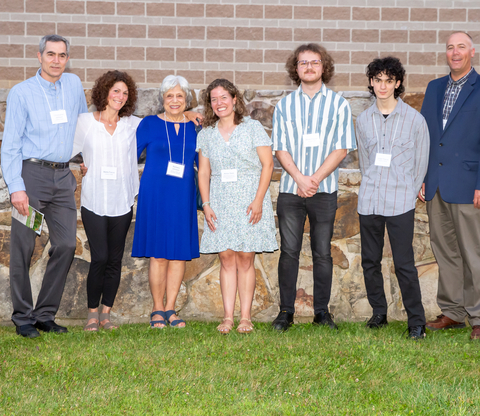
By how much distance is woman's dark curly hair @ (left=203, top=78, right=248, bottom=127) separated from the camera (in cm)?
437

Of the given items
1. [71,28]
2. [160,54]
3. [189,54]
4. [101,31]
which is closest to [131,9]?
[101,31]

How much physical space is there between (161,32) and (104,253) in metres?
3.61

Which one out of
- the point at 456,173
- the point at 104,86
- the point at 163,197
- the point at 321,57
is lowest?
the point at 163,197

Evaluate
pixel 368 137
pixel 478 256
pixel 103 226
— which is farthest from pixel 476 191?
pixel 103 226

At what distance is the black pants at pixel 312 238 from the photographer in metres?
4.38

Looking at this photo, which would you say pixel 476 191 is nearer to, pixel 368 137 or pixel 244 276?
pixel 368 137

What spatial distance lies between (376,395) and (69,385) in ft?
5.78

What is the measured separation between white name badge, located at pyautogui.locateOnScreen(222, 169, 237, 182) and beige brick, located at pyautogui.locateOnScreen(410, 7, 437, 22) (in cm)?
408

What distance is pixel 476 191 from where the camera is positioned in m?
4.25

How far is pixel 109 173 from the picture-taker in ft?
14.5

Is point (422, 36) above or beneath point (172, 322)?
above

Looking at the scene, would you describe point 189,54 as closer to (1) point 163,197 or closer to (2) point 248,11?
(2) point 248,11

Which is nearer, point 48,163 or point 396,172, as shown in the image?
point 396,172

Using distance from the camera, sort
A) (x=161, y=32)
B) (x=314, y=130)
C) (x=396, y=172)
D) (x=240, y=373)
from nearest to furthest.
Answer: (x=240, y=373)
(x=396, y=172)
(x=314, y=130)
(x=161, y=32)
